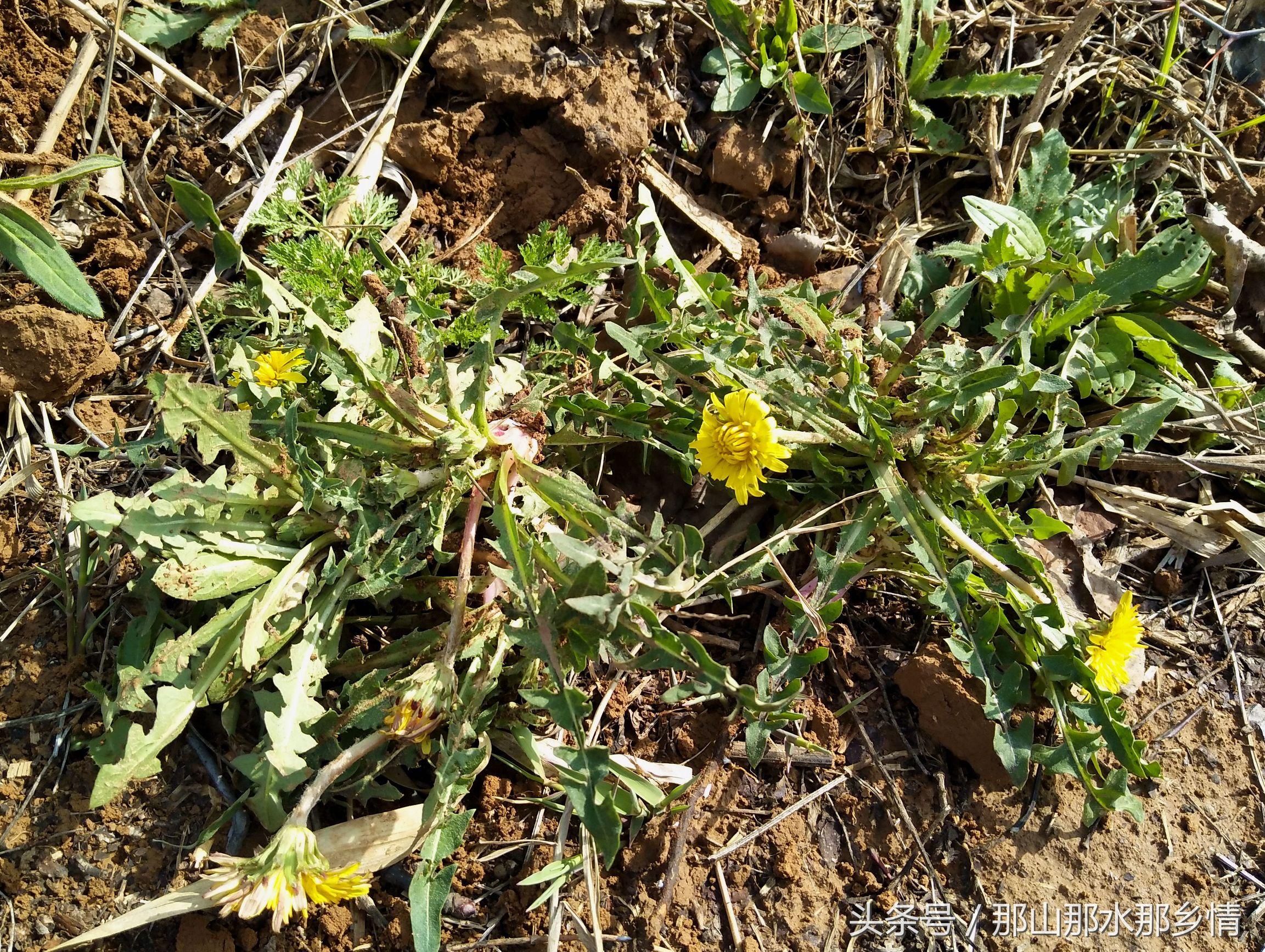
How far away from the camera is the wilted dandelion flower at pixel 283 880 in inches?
74.1

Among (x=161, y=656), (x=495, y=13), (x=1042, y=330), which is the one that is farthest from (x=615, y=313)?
(x=161, y=656)

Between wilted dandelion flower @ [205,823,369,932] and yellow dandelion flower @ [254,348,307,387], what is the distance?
1241 millimetres

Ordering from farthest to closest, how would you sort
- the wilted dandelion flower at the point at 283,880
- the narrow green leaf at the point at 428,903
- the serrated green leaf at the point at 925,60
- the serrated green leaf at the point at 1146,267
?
the serrated green leaf at the point at 925,60 < the serrated green leaf at the point at 1146,267 < the narrow green leaf at the point at 428,903 < the wilted dandelion flower at the point at 283,880

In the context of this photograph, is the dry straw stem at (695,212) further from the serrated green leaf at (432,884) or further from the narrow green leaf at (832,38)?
the serrated green leaf at (432,884)

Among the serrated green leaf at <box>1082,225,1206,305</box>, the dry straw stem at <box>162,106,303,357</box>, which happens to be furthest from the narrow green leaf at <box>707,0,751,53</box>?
the dry straw stem at <box>162,106,303,357</box>

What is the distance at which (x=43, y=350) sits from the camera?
8.98 feet

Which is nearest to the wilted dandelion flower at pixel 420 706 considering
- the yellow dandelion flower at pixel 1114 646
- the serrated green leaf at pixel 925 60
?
the yellow dandelion flower at pixel 1114 646

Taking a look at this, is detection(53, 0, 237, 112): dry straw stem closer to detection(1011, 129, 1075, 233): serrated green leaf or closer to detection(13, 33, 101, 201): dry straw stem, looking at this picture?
detection(13, 33, 101, 201): dry straw stem

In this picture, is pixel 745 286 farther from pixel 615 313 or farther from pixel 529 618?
pixel 529 618

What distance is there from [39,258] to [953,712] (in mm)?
2927

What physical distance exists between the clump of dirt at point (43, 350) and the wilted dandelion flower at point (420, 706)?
161 cm

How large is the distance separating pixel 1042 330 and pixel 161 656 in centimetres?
274

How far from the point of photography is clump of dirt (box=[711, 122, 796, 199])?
10.4 ft

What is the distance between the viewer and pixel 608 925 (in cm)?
239
